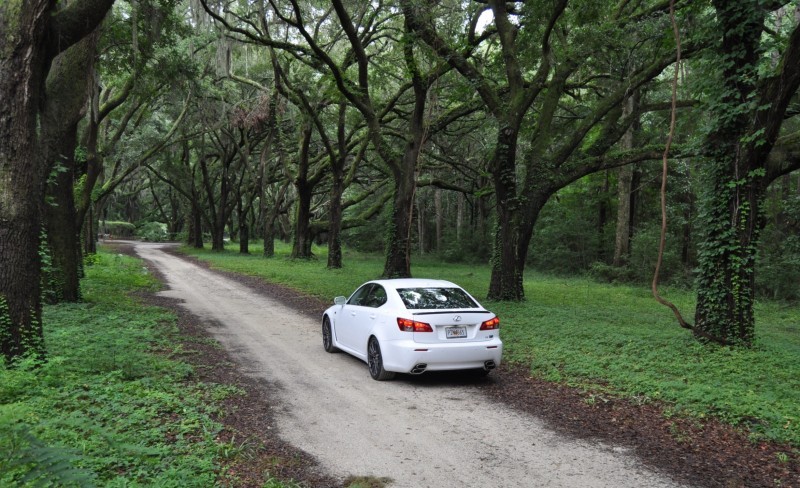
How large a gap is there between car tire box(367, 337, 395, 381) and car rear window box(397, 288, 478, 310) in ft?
2.57

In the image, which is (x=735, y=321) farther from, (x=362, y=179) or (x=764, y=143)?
(x=362, y=179)

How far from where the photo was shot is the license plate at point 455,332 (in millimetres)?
7301

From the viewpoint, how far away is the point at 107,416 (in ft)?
17.7

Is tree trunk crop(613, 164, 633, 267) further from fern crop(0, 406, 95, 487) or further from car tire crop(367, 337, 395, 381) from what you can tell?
fern crop(0, 406, 95, 487)

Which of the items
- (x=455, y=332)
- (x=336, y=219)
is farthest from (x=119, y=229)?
(x=455, y=332)

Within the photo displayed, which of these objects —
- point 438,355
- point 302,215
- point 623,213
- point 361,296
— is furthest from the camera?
point 302,215

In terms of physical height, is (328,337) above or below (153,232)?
below

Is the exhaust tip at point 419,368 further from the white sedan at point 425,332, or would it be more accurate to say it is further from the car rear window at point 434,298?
the car rear window at point 434,298

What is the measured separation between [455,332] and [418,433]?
196 centimetres

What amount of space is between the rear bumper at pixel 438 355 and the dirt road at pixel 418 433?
0.33 m

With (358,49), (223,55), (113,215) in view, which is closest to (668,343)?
(358,49)

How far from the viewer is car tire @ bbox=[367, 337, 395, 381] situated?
24.9 feet

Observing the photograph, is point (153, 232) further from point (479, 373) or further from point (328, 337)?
point (479, 373)

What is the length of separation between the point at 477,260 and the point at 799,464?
32.7 metres
